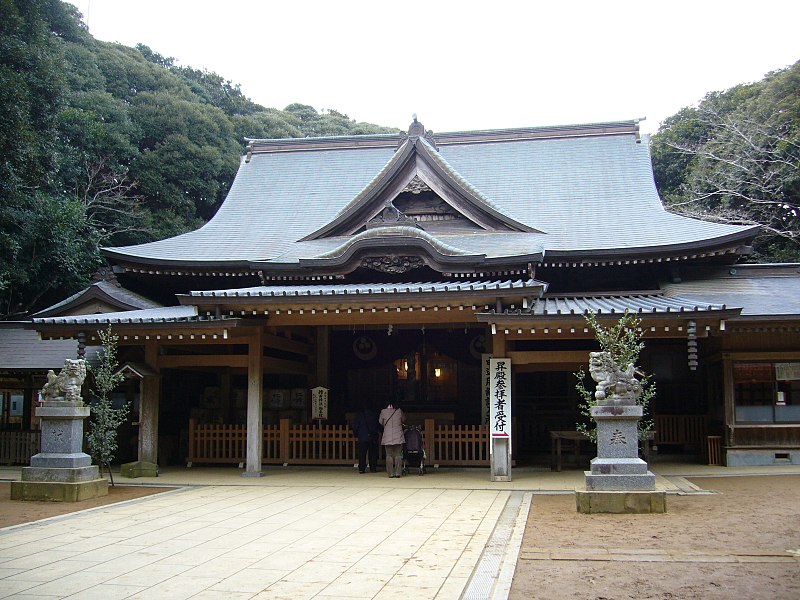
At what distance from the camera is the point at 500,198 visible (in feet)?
68.0

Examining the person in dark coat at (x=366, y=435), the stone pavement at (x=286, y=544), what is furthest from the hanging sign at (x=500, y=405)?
the person in dark coat at (x=366, y=435)

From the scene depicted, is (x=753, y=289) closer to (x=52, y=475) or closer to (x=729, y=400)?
(x=729, y=400)

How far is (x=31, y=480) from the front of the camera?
453 inches

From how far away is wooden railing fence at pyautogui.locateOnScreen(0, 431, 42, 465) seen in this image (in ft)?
56.9

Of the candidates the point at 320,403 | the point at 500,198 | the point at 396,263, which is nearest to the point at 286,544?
the point at 396,263

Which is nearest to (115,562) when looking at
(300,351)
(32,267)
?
(300,351)

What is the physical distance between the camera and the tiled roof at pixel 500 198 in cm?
1744

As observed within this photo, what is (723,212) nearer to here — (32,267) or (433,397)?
(433,397)

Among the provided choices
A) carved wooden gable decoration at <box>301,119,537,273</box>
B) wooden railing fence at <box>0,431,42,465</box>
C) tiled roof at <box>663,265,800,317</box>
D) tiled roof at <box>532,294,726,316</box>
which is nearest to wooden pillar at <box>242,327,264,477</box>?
carved wooden gable decoration at <box>301,119,537,273</box>

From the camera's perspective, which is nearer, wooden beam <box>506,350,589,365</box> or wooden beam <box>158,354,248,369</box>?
wooden beam <box>506,350,589,365</box>

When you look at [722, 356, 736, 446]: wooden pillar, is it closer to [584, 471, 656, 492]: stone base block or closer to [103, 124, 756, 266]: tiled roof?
[103, 124, 756, 266]: tiled roof

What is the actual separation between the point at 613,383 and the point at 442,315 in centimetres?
475

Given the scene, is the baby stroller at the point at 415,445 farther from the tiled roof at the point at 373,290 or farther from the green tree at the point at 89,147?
the green tree at the point at 89,147

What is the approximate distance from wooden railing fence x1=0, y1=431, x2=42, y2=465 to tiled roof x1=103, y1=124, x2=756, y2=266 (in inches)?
191
